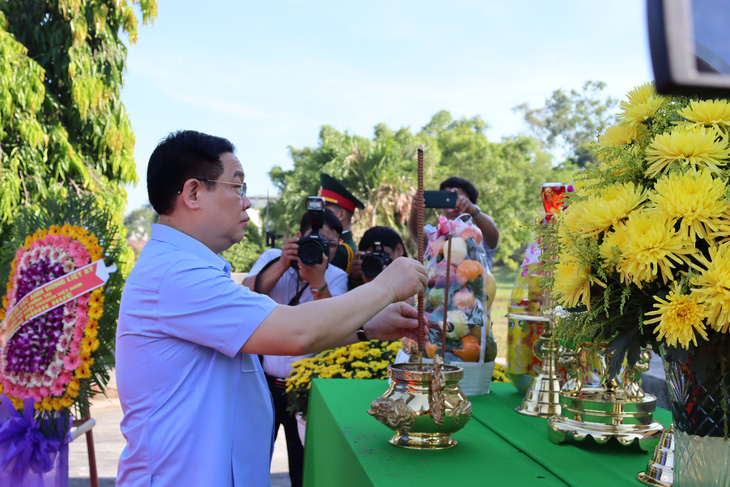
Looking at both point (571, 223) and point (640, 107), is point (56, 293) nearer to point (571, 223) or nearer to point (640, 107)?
point (571, 223)

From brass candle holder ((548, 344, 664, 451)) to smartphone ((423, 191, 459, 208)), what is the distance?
0.80m

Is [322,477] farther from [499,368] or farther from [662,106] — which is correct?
[662,106]

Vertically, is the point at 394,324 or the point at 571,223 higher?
the point at 571,223

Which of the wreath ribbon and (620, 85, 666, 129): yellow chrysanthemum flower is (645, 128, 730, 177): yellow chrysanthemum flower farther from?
the wreath ribbon

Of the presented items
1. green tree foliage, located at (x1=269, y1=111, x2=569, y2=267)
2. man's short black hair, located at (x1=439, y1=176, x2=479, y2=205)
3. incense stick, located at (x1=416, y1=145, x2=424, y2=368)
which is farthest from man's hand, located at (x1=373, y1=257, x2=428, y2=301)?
green tree foliage, located at (x1=269, y1=111, x2=569, y2=267)

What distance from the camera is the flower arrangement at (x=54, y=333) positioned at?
2824 mm

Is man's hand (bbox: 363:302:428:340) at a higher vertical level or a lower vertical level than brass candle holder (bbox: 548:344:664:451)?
higher

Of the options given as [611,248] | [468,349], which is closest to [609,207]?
[611,248]

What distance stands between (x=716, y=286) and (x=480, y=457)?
696 millimetres

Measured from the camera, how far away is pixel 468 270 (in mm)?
2098

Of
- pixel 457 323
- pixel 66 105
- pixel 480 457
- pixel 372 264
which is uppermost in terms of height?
pixel 66 105

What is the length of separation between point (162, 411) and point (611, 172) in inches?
44.3

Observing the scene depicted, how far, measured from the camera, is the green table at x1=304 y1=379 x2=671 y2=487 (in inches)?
50.5

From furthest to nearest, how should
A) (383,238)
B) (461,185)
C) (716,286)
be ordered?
(461,185) → (383,238) → (716,286)
